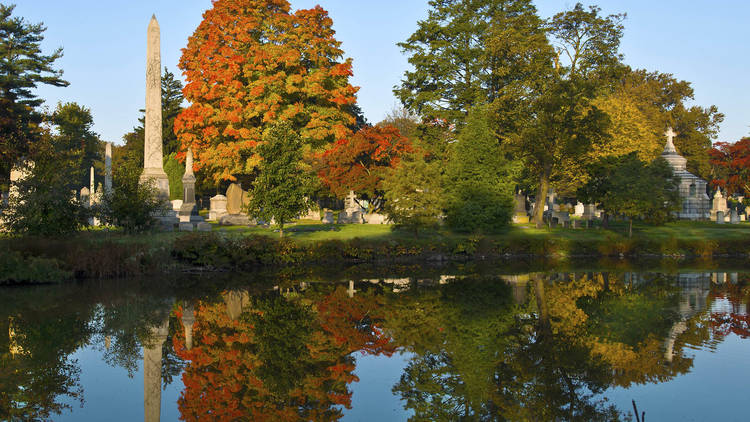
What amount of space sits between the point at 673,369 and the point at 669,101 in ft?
268

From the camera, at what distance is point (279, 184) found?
96.6ft

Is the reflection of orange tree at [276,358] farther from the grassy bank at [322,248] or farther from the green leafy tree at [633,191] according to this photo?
the green leafy tree at [633,191]

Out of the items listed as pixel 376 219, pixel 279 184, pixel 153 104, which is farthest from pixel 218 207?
pixel 279 184

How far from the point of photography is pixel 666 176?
1580 inches

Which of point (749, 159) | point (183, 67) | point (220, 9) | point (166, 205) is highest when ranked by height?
point (220, 9)

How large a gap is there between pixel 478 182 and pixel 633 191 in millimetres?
9625

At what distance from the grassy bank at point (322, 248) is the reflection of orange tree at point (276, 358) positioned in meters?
8.36

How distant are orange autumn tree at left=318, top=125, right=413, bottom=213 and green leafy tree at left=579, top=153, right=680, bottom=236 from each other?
12.9 metres

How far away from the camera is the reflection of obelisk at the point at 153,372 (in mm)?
8891

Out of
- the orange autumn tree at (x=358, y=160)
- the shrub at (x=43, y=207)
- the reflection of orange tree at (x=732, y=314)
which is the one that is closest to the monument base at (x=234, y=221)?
the orange autumn tree at (x=358, y=160)

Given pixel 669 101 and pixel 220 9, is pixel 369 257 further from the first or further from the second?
pixel 669 101

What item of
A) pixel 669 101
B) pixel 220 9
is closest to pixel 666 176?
pixel 220 9

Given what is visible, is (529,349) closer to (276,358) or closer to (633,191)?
(276,358)

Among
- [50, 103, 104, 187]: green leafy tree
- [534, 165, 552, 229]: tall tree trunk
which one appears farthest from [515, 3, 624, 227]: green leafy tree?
[50, 103, 104, 187]: green leafy tree
